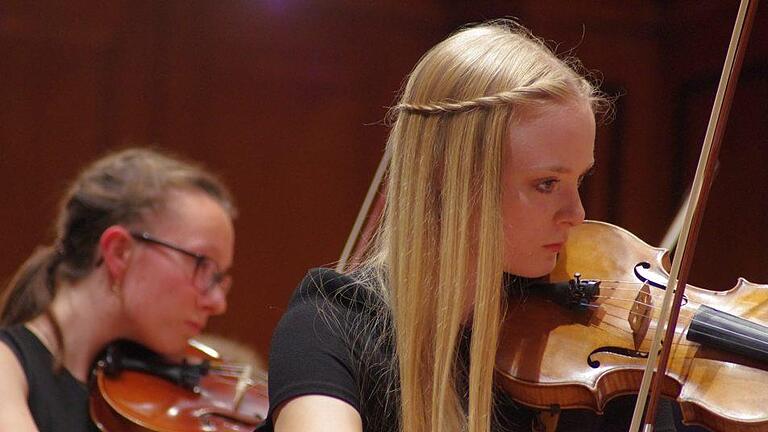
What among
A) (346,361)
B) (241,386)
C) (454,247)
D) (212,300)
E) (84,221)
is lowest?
(241,386)

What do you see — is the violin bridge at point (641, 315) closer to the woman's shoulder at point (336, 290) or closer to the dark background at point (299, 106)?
the woman's shoulder at point (336, 290)

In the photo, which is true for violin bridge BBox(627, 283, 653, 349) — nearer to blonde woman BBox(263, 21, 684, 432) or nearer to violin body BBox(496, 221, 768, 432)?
violin body BBox(496, 221, 768, 432)

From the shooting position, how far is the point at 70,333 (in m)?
1.65

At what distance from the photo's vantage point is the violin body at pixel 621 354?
0.99 m

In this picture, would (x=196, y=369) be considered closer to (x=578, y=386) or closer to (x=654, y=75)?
(x=578, y=386)

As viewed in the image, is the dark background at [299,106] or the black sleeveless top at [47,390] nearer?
the black sleeveless top at [47,390]

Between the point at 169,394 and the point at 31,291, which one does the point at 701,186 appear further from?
the point at 31,291

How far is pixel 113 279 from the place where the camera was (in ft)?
5.61

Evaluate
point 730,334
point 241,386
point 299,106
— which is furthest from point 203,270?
point 730,334

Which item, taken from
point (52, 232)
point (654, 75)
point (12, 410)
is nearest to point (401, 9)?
point (654, 75)

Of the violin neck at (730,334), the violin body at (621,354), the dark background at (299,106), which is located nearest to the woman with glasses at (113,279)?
the dark background at (299,106)

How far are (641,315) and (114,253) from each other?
96 centimetres

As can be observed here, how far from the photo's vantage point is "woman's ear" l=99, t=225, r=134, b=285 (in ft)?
5.59

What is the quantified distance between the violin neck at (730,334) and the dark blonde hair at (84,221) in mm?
1023
